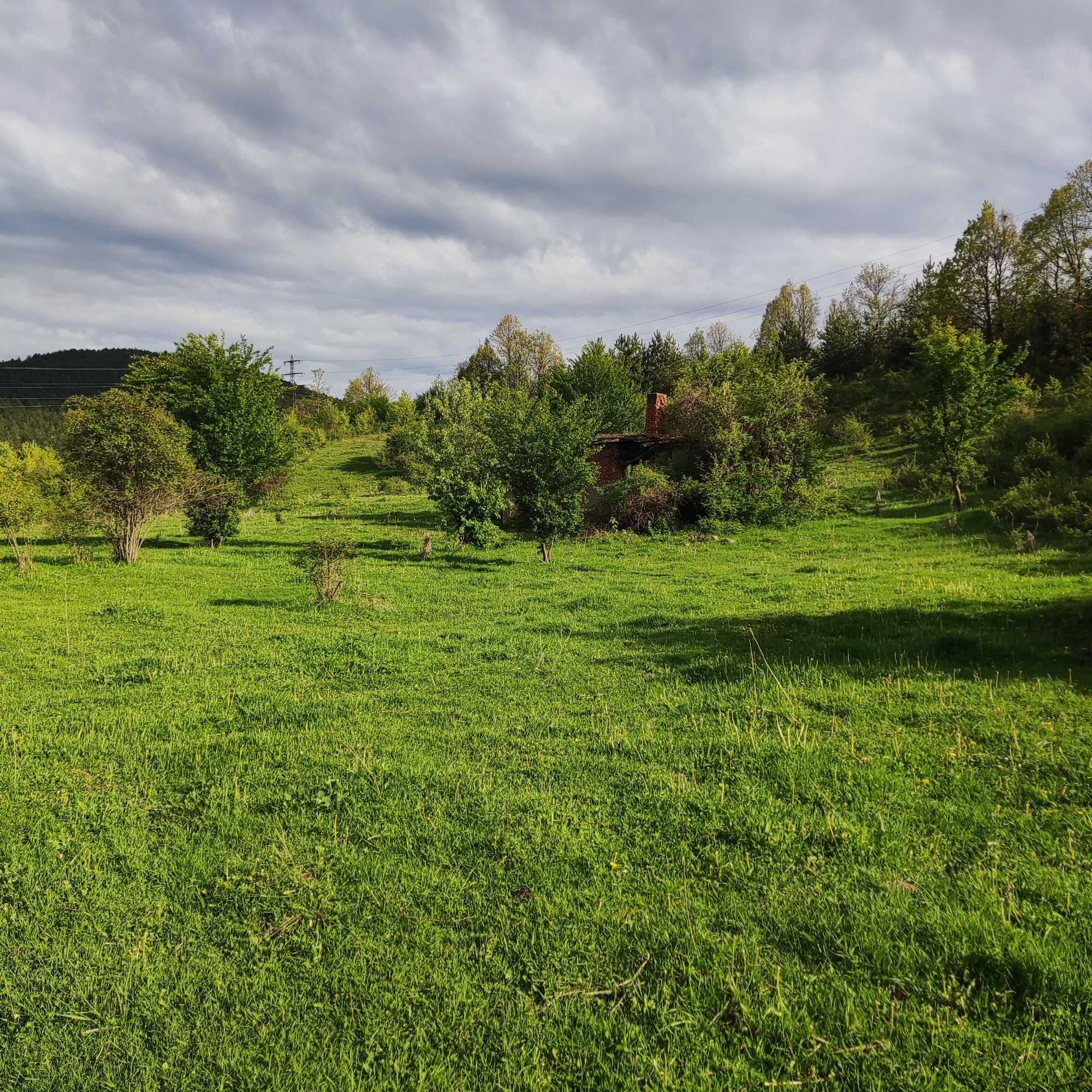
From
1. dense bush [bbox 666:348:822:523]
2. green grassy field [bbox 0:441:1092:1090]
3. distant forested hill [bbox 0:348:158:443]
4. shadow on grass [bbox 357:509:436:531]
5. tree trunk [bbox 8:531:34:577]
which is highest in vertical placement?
distant forested hill [bbox 0:348:158:443]

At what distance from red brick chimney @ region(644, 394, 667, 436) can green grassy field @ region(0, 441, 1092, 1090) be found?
2255 cm

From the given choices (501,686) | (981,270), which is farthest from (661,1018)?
(981,270)

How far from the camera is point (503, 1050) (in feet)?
8.82

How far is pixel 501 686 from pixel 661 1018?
482cm

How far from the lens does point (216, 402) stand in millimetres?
24844

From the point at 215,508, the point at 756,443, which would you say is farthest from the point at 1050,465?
the point at 215,508

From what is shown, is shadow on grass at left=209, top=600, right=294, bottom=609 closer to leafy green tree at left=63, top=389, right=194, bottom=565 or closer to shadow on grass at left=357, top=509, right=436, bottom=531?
leafy green tree at left=63, top=389, right=194, bottom=565

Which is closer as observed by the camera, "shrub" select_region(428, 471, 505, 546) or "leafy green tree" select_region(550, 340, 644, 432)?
"shrub" select_region(428, 471, 505, 546)

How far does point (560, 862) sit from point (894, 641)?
20.5 feet

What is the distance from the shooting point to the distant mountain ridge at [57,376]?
130 m

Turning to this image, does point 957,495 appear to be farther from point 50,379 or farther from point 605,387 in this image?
point 50,379

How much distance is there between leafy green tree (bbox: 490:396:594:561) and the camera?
61.8 feet

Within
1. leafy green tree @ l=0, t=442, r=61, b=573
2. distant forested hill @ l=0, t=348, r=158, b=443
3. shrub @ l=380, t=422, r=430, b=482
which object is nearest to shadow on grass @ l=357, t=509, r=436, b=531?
shrub @ l=380, t=422, r=430, b=482

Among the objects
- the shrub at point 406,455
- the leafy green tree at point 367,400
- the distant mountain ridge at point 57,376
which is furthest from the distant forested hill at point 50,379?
the shrub at point 406,455
